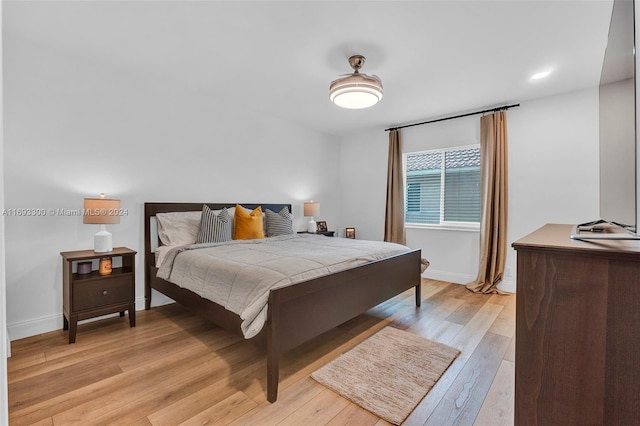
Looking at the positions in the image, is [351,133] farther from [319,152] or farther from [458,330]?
[458,330]

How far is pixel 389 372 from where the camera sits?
2021 mm

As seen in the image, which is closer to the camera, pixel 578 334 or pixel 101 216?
pixel 578 334

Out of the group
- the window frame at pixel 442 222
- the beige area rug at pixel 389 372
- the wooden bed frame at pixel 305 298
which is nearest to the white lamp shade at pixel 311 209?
the window frame at pixel 442 222

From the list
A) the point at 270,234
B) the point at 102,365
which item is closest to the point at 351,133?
the point at 270,234

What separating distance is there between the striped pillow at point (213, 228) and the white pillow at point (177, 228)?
4.3 inches

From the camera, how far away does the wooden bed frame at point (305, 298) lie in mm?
1763

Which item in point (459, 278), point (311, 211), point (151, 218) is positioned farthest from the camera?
point (311, 211)

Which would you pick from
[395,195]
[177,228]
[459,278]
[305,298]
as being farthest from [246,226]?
[459,278]

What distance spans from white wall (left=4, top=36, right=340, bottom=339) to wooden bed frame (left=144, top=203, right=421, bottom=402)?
43cm

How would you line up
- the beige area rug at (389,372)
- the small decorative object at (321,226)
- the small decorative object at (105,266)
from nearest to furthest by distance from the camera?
the beige area rug at (389,372), the small decorative object at (105,266), the small decorative object at (321,226)

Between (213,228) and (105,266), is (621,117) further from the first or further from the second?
(105,266)

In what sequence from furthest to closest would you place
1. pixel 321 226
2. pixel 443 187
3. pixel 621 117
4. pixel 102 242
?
pixel 321 226, pixel 443 187, pixel 102 242, pixel 621 117

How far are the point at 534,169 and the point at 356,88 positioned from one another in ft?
8.72

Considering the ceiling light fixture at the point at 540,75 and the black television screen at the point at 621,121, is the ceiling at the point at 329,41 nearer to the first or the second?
the ceiling light fixture at the point at 540,75
